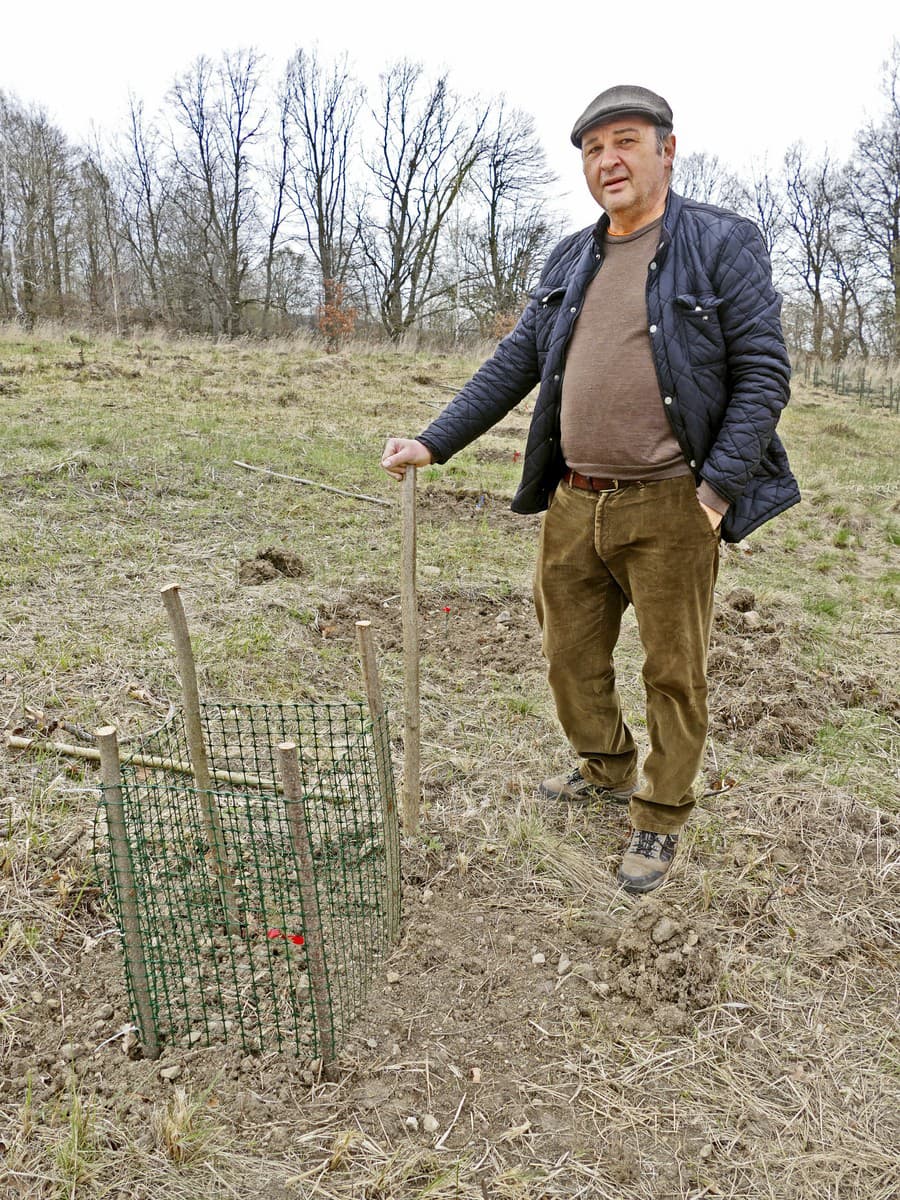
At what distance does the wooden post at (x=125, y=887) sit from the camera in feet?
6.61

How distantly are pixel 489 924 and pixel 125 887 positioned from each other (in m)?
1.18

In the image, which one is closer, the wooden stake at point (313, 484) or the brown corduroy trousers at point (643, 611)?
the brown corduroy trousers at point (643, 611)

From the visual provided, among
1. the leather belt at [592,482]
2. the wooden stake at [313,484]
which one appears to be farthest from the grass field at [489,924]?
the leather belt at [592,482]

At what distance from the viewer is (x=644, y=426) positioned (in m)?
2.47

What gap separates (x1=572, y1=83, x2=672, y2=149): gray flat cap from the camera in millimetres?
2275

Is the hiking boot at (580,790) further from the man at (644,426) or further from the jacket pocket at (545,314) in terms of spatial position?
the jacket pocket at (545,314)

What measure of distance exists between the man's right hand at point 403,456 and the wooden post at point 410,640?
0.09ft

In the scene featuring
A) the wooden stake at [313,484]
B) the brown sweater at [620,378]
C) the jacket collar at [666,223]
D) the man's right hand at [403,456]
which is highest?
the jacket collar at [666,223]

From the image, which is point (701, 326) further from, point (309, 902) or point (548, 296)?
point (309, 902)

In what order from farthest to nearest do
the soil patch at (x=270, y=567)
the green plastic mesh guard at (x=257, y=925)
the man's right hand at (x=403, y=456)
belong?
the soil patch at (x=270, y=567) → the man's right hand at (x=403, y=456) → the green plastic mesh guard at (x=257, y=925)

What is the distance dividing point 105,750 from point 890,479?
10939 millimetres

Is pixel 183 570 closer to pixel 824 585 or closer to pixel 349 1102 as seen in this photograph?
pixel 349 1102

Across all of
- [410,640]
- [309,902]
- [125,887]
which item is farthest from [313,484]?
[309,902]

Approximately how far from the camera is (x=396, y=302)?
95.7 ft
